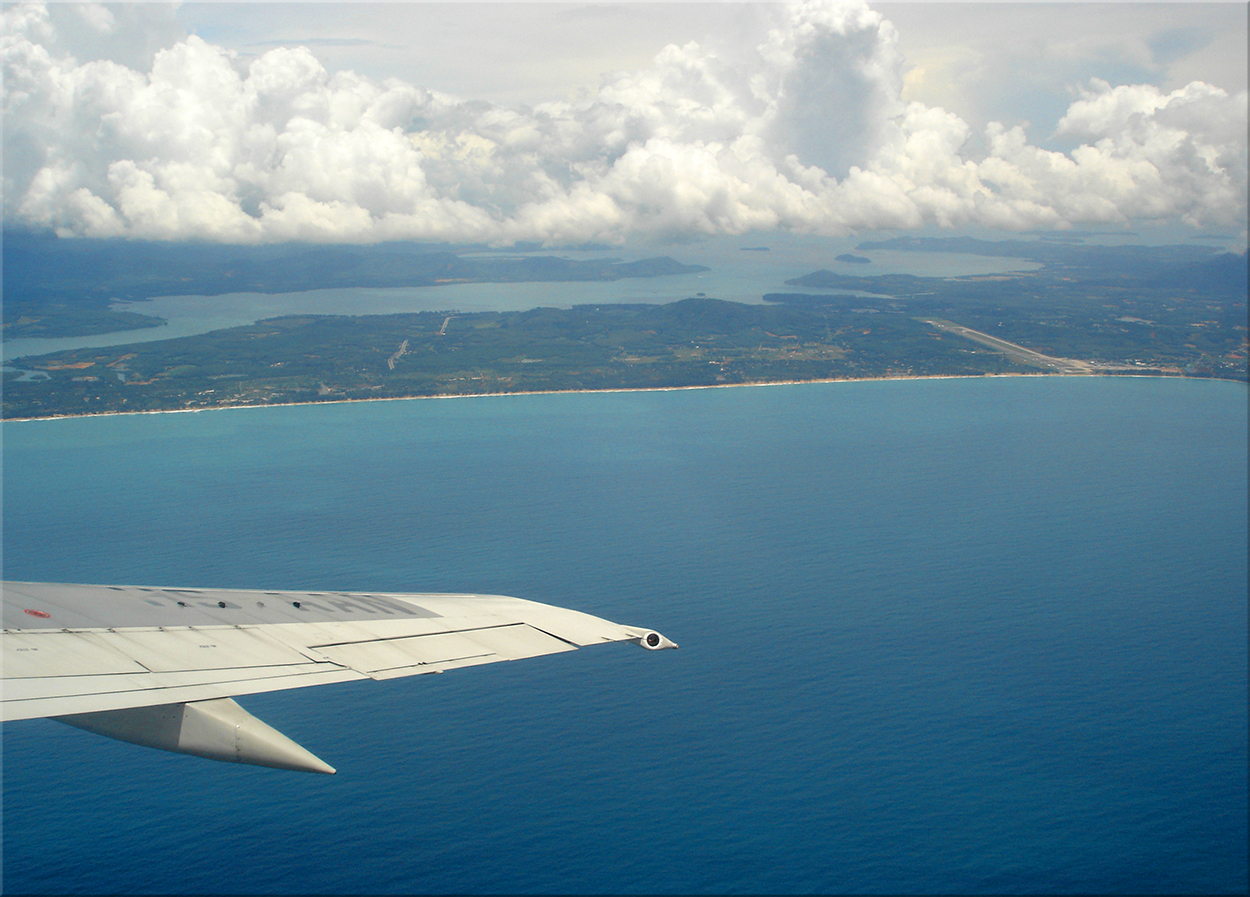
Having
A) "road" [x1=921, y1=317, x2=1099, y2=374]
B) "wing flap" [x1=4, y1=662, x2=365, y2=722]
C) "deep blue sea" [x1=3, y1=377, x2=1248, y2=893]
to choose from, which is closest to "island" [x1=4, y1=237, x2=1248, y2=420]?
"road" [x1=921, y1=317, x2=1099, y2=374]

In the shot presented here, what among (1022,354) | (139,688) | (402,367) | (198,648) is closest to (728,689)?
(198,648)

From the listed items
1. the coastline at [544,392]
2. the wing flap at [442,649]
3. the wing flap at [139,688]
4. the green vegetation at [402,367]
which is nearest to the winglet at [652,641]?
the wing flap at [442,649]

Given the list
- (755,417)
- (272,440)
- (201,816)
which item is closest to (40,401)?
(272,440)

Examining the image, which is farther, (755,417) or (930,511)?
(755,417)

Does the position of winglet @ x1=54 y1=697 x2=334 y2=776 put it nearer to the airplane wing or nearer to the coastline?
the airplane wing

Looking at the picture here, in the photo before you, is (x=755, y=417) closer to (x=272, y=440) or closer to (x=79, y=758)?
(x=272, y=440)

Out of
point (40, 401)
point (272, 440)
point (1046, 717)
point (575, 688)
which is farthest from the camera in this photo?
point (40, 401)
